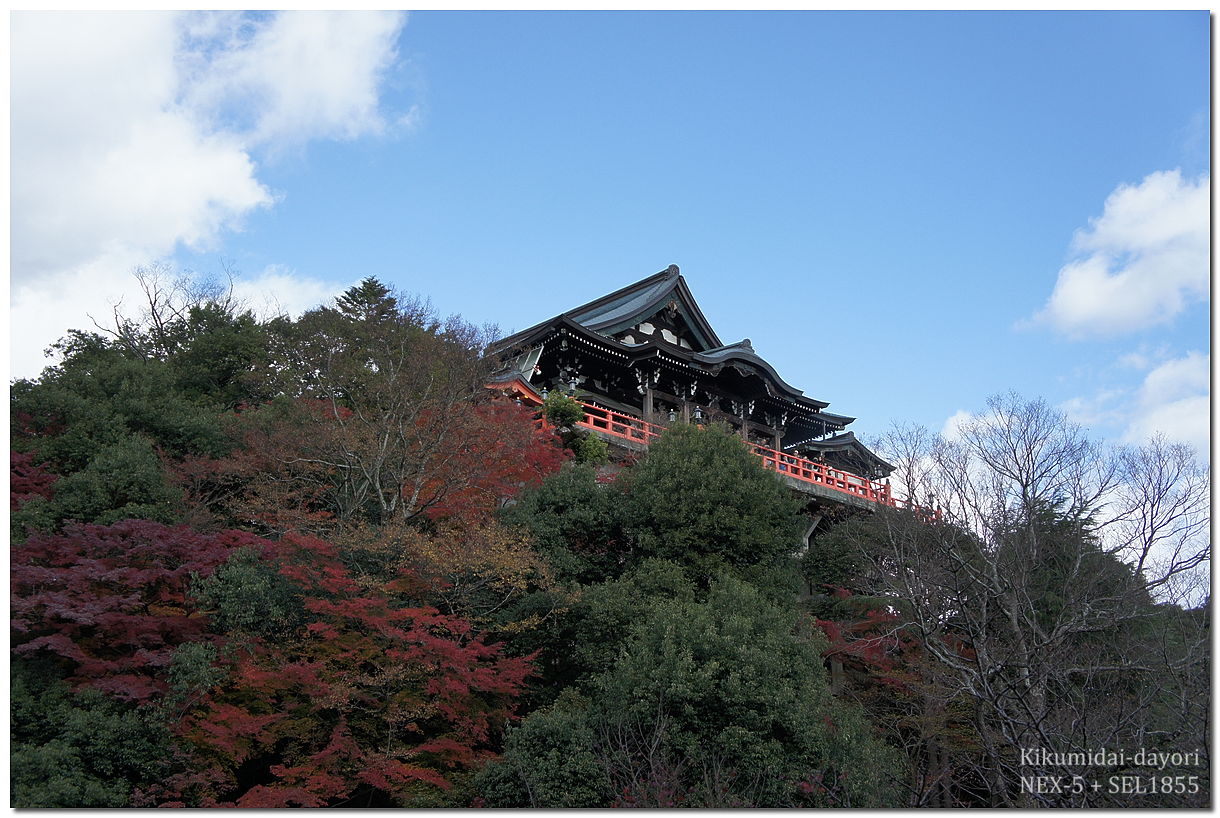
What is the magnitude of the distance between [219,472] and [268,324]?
9.37m

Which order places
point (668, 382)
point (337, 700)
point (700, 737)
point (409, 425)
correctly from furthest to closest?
point (668, 382) < point (409, 425) < point (700, 737) < point (337, 700)

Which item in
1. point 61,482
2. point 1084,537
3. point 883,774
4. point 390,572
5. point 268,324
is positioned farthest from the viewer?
point 268,324

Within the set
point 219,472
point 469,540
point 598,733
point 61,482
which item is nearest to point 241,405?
point 219,472

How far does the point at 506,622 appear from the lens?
14680 mm

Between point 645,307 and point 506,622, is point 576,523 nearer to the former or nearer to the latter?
point 506,622

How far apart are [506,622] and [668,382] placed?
1582 centimetres

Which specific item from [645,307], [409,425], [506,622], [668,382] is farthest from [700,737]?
[645,307]

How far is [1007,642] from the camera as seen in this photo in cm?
1692

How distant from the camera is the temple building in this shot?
26469 millimetres

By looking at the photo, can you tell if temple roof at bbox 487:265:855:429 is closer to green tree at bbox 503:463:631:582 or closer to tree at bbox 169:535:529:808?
green tree at bbox 503:463:631:582

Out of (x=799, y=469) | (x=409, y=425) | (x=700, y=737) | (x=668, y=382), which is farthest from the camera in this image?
(x=668, y=382)

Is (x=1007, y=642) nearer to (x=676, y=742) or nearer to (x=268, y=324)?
(x=676, y=742)

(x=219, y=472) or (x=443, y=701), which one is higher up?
(x=219, y=472)

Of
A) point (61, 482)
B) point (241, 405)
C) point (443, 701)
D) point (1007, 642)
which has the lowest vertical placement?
point (443, 701)
